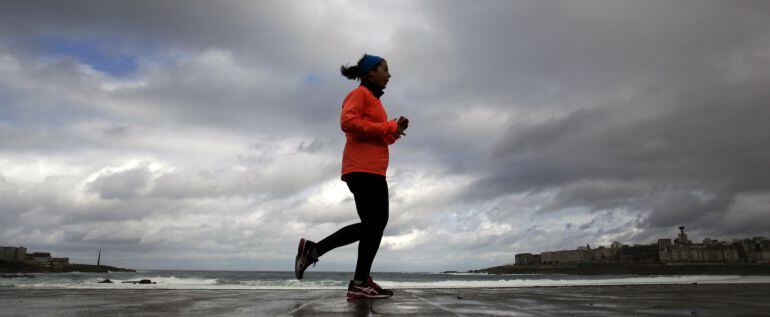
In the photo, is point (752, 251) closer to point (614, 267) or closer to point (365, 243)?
point (614, 267)

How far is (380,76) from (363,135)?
70 cm

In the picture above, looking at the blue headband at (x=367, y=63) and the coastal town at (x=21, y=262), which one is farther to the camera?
the coastal town at (x=21, y=262)

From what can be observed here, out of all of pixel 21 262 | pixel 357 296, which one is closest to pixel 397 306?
pixel 357 296

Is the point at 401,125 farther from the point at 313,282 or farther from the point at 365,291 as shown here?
the point at 313,282

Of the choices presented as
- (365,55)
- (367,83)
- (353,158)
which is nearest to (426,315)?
(353,158)

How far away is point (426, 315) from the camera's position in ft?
7.25

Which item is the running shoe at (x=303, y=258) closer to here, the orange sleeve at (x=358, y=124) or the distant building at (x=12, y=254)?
the orange sleeve at (x=358, y=124)

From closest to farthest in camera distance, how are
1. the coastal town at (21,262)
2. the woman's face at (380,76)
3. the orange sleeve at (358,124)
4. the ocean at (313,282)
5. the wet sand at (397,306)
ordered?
the wet sand at (397,306)
the orange sleeve at (358,124)
the woman's face at (380,76)
the ocean at (313,282)
the coastal town at (21,262)

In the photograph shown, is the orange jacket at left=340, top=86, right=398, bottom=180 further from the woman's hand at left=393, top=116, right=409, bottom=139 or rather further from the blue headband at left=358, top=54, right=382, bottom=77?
the blue headband at left=358, top=54, right=382, bottom=77

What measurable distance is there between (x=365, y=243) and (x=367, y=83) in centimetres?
147

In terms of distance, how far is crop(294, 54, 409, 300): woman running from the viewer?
12.1 ft

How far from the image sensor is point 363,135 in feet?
12.3

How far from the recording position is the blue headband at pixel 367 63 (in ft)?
13.5

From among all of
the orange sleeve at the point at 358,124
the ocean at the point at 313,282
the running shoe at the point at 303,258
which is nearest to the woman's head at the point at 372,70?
the orange sleeve at the point at 358,124
